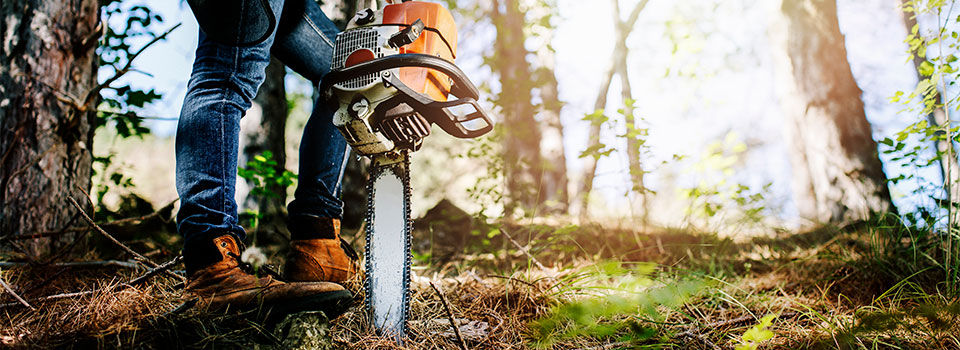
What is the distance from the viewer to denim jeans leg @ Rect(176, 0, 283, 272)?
117 centimetres

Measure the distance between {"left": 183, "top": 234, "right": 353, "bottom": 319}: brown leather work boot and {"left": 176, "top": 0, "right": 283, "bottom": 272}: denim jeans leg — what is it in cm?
3

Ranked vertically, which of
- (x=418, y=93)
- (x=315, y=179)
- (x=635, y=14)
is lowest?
(x=315, y=179)

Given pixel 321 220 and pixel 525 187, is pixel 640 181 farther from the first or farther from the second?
pixel 321 220

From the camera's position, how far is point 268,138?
131 inches

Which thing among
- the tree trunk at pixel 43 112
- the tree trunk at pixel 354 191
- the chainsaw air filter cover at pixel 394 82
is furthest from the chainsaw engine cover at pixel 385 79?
the tree trunk at pixel 354 191

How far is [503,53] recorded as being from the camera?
4973 mm

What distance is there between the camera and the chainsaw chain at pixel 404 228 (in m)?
1.23

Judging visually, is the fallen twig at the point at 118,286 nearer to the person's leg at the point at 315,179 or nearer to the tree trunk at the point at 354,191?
the person's leg at the point at 315,179

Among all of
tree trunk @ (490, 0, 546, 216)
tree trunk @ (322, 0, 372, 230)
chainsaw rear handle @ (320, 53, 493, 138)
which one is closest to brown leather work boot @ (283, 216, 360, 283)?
chainsaw rear handle @ (320, 53, 493, 138)

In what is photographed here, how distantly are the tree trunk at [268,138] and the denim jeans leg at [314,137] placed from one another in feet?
5.15

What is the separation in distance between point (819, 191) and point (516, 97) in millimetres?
2738

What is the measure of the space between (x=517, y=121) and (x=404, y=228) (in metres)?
2.36

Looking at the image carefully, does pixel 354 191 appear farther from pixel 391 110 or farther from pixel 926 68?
pixel 926 68

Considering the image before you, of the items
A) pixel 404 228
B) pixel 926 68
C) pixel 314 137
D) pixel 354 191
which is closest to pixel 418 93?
pixel 404 228
